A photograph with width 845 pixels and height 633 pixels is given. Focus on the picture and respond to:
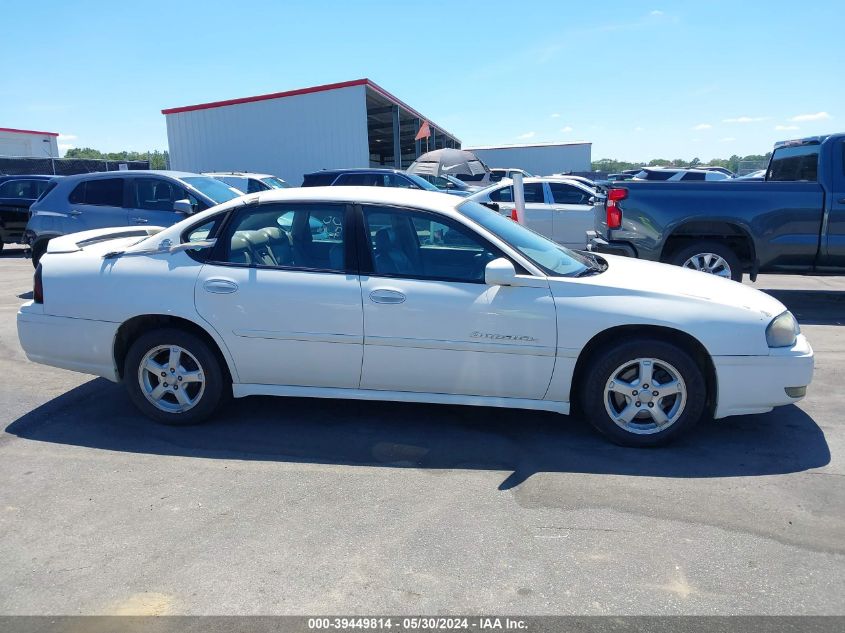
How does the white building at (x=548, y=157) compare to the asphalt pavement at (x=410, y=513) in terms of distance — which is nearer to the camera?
the asphalt pavement at (x=410, y=513)

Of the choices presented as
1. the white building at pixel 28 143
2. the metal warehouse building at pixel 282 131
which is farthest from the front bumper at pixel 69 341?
→ the white building at pixel 28 143

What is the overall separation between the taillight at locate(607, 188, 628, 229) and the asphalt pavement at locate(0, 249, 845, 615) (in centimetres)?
354

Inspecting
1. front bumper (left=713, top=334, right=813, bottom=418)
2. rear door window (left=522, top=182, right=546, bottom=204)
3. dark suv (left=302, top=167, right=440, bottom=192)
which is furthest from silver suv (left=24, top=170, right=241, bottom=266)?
front bumper (left=713, top=334, right=813, bottom=418)

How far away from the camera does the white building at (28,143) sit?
165 feet

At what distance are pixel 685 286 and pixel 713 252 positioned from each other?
428cm

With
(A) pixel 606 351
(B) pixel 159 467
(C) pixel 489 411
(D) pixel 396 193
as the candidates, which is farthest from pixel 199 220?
(A) pixel 606 351

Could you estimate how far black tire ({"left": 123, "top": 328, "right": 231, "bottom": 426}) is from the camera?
4.41 m

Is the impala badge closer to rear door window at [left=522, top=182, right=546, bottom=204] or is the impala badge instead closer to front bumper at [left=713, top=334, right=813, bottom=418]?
front bumper at [left=713, top=334, right=813, bottom=418]

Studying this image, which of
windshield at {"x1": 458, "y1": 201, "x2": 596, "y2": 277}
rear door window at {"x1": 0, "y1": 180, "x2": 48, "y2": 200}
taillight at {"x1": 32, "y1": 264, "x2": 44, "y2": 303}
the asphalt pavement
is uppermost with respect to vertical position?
rear door window at {"x1": 0, "y1": 180, "x2": 48, "y2": 200}

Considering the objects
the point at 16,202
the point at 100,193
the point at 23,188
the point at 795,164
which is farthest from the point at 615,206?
the point at 23,188

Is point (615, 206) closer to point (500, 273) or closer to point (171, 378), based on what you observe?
point (500, 273)

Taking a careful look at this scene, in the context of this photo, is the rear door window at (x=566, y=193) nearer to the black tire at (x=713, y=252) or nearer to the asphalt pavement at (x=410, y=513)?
the black tire at (x=713, y=252)

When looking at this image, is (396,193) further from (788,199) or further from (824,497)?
(788,199)

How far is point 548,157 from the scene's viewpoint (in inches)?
2005
